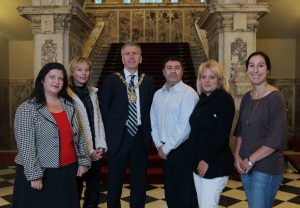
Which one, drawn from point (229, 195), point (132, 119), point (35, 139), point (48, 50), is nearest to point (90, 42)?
point (48, 50)

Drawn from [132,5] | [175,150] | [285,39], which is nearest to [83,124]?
[175,150]

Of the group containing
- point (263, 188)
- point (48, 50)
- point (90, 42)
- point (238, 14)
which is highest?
point (238, 14)

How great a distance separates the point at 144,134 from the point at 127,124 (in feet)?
0.64

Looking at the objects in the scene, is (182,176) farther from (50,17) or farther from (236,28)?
(50,17)

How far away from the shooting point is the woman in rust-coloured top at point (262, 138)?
260 cm

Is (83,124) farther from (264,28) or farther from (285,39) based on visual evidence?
(285,39)

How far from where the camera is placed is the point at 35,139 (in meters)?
2.72

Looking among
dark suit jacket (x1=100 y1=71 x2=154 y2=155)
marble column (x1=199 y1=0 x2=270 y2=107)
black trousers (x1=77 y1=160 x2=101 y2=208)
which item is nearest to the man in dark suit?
dark suit jacket (x1=100 y1=71 x2=154 y2=155)

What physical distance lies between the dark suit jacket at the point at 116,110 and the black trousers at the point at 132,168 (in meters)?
0.07

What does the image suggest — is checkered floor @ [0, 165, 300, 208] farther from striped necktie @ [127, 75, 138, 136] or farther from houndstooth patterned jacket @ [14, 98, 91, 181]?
houndstooth patterned jacket @ [14, 98, 91, 181]

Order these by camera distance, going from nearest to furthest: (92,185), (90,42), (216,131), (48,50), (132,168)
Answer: (216,131) → (132,168) → (92,185) → (48,50) → (90,42)

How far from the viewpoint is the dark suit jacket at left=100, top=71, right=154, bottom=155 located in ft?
11.9

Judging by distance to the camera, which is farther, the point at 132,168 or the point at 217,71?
the point at 132,168

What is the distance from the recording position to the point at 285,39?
34.8 ft
